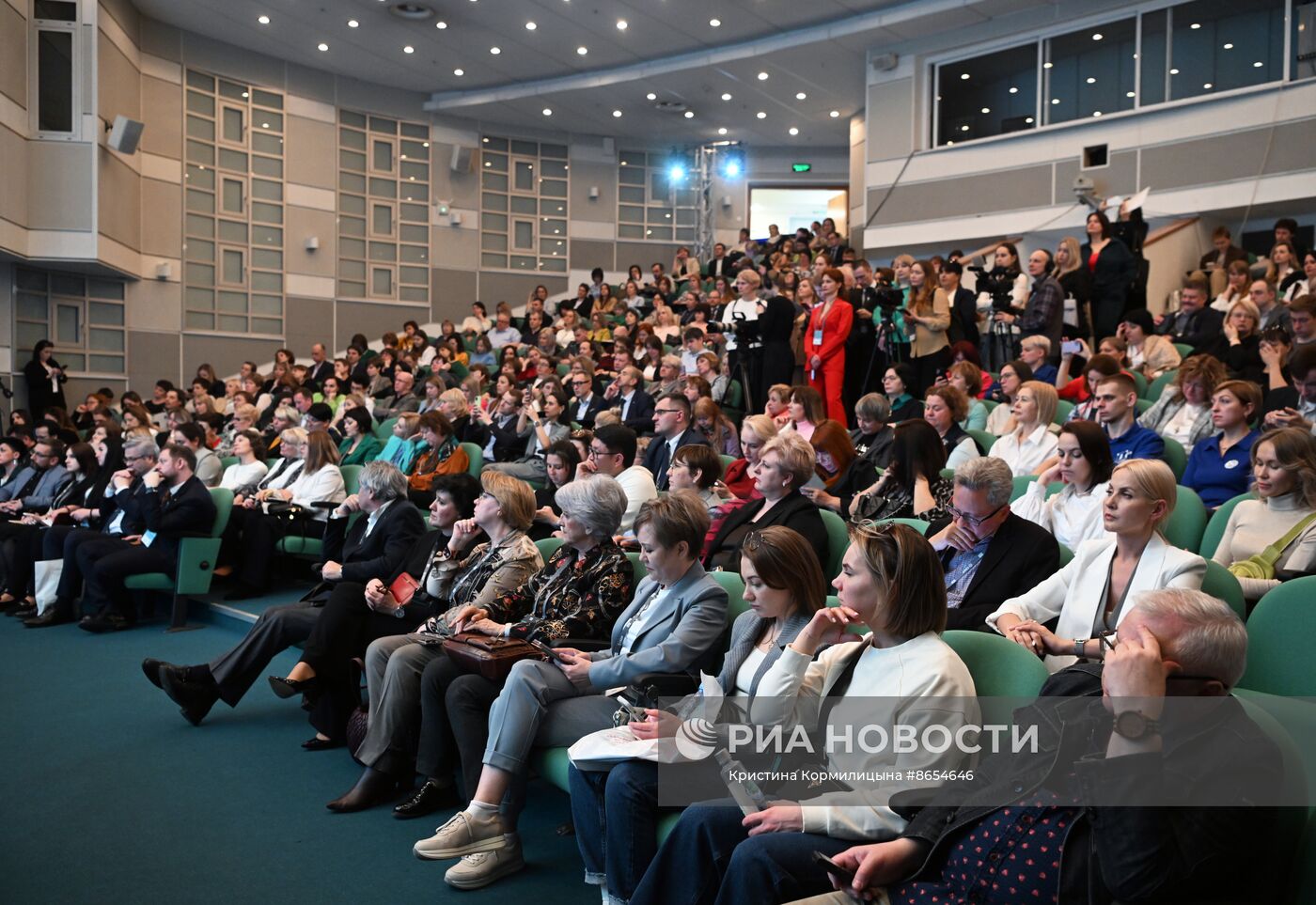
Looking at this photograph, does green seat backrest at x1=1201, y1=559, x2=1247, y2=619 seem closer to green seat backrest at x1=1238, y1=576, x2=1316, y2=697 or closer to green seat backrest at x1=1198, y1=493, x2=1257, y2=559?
green seat backrest at x1=1238, y1=576, x2=1316, y2=697

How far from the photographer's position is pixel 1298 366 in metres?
4.14

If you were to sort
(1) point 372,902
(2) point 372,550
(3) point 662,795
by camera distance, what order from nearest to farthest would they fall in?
(3) point 662,795 → (1) point 372,902 → (2) point 372,550

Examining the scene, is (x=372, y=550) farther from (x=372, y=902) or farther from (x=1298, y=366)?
(x=1298, y=366)

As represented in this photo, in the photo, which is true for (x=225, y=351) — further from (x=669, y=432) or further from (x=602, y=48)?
(x=669, y=432)

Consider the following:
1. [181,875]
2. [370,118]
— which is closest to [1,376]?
[370,118]

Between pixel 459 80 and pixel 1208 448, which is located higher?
pixel 459 80

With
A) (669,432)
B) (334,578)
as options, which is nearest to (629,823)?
(334,578)

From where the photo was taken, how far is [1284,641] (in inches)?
88.5

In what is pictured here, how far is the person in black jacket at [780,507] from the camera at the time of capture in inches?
134

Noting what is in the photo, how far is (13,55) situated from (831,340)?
29.5 ft

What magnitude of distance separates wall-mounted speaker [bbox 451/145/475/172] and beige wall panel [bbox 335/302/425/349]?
230cm

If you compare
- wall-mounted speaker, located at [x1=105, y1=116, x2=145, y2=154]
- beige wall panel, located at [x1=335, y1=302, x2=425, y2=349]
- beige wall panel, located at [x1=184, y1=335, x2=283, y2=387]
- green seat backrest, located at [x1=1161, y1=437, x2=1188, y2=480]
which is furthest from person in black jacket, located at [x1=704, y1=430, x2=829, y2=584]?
beige wall panel, located at [x1=335, y1=302, x2=425, y2=349]

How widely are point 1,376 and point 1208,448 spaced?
38.3 feet

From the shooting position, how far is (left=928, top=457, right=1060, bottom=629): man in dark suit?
9.15ft
